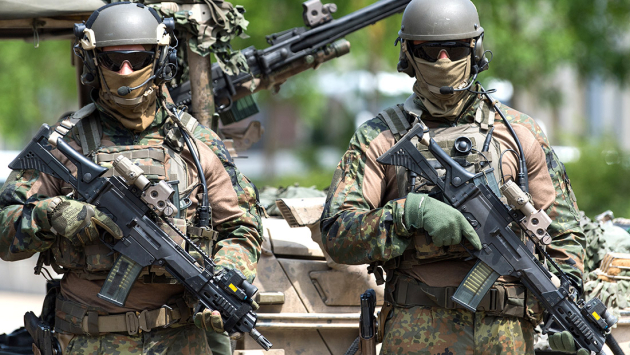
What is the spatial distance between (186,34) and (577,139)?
38.6 feet

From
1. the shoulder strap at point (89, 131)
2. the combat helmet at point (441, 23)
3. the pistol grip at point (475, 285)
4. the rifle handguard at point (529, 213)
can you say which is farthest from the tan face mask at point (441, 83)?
the shoulder strap at point (89, 131)

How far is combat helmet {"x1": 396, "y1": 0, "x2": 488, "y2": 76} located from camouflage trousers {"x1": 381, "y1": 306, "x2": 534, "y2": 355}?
119 centimetres

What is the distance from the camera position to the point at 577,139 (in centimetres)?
1595

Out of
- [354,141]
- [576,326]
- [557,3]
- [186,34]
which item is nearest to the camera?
[576,326]

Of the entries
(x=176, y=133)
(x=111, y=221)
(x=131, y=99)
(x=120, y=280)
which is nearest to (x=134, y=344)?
(x=120, y=280)

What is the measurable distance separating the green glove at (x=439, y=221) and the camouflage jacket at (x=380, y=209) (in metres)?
0.06

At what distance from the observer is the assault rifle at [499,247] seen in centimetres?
373

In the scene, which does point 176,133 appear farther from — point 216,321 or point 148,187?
point 216,321

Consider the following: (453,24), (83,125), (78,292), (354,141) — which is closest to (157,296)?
(78,292)

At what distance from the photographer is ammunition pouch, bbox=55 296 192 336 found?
368 centimetres

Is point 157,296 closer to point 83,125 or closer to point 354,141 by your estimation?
point 83,125

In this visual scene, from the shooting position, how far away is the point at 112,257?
3723mm

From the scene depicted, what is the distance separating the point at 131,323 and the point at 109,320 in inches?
3.8

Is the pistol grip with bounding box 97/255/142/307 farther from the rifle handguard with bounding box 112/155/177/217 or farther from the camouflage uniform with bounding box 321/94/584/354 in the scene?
the camouflage uniform with bounding box 321/94/584/354
